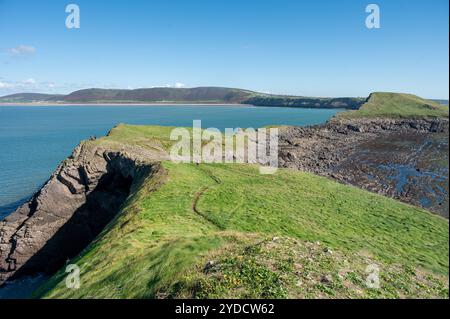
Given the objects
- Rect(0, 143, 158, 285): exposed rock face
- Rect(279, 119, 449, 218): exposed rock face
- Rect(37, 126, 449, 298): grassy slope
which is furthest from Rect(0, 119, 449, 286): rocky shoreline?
Rect(37, 126, 449, 298): grassy slope

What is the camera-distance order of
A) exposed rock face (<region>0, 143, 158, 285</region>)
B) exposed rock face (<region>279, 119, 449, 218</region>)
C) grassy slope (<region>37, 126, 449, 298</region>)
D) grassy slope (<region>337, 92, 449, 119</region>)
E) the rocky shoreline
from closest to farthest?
grassy slope (<region>37, 126, 449, 298</region>) → exposed rock face (<region>0, 143, 158, 285</region>) → the rocky shoreline → exposed rock face (<region>279, 119, 449, 218</region>) → grassy slope (<region>337, 92, 449, 119</region>)

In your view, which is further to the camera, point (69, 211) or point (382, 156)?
point (382, 156)

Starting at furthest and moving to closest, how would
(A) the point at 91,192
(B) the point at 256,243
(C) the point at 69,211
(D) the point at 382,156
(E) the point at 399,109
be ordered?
(E) the point at 399,109 → (D) the point at 382,156 → (A) the point at 91,192 → (C) the point at 69,211 → (B) the point at 256,243

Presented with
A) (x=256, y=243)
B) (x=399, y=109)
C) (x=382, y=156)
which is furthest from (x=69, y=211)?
(x=399, y=109)

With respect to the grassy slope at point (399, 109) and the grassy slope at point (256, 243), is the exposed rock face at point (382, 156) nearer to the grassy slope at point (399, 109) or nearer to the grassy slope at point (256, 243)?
the grassy slope at point (399, 109)

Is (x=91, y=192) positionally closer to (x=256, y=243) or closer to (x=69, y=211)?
(x=69, y=211)

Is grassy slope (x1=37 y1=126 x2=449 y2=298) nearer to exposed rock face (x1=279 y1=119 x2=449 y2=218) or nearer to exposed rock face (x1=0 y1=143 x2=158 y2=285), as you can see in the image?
exposed rock face (x1=0 y1=143 x2=158 y2=285)
